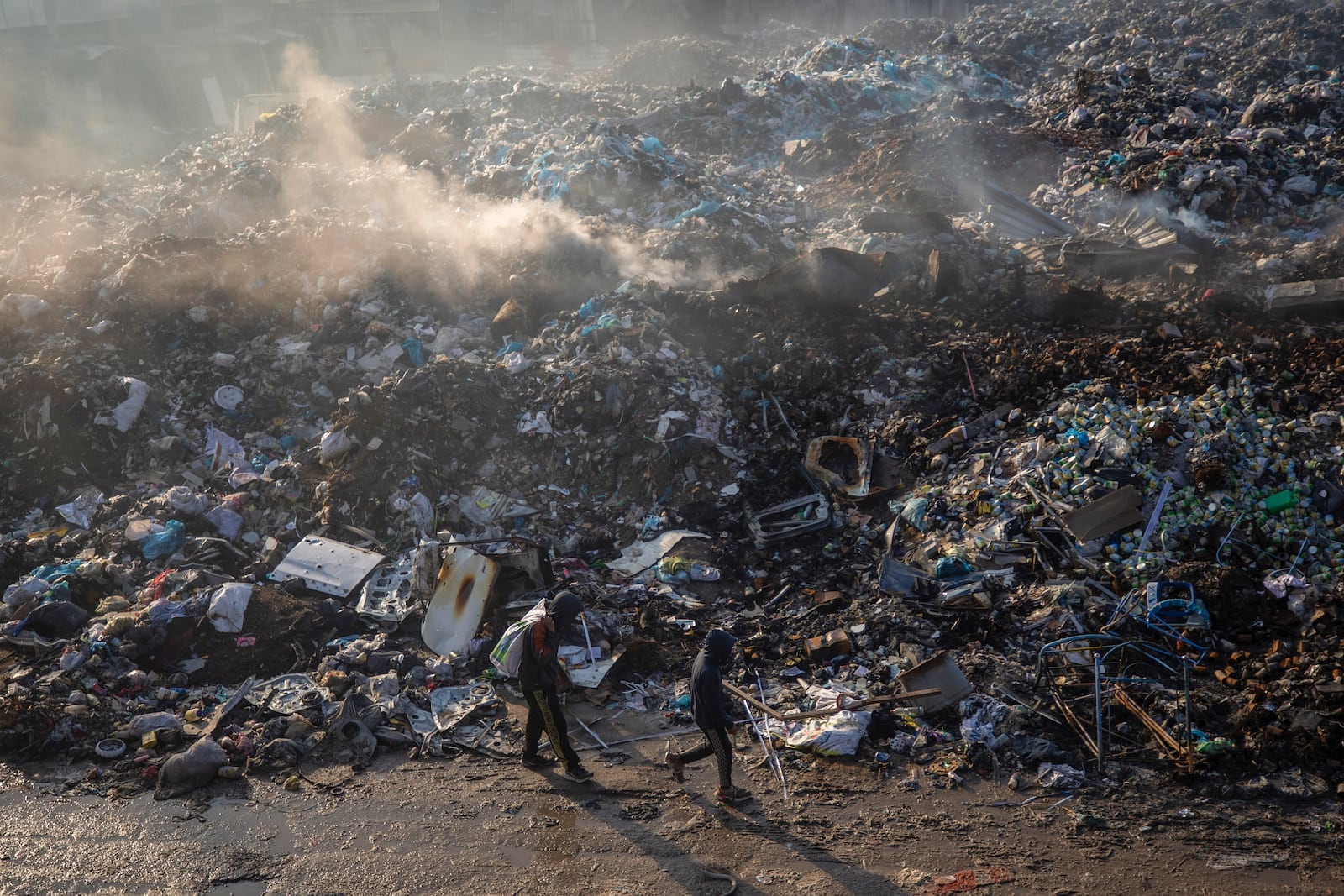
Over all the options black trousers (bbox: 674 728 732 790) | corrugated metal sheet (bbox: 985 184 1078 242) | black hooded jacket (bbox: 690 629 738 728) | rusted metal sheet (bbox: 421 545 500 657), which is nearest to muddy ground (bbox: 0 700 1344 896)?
black trousers (bbox: 674 728 732 790)

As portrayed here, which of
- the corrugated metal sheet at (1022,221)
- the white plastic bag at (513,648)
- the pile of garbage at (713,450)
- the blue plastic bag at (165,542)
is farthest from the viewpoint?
the corrugated metal sheet at (1022,221)

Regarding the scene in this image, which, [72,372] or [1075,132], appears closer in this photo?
[72,372]

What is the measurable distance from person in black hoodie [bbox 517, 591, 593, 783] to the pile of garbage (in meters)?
0.58

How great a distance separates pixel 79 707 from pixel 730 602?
371cm

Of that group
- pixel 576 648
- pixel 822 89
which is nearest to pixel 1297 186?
pixel 822 89

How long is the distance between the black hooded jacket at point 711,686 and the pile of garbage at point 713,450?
64cm

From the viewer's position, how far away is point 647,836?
3607 mm

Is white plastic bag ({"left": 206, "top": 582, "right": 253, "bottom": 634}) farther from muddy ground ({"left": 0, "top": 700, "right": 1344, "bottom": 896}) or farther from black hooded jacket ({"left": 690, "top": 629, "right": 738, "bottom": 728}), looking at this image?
black hooded jacket ({"left": 690, "top": 629, "right": 738, "bottom": 728})

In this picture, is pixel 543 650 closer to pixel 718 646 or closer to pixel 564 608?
pixel 564 608

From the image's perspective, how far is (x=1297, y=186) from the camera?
30.5 ft

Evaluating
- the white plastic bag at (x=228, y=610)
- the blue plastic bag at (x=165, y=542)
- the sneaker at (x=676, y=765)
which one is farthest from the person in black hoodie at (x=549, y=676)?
the blue plastic bag at (x=165, y=542)

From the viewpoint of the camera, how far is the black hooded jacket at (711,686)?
3.71 m

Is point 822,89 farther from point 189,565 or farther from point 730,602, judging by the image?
point 189,565

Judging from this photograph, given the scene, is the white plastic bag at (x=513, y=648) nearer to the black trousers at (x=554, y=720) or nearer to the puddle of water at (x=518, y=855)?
the black trousers at (x=554, y=720)
